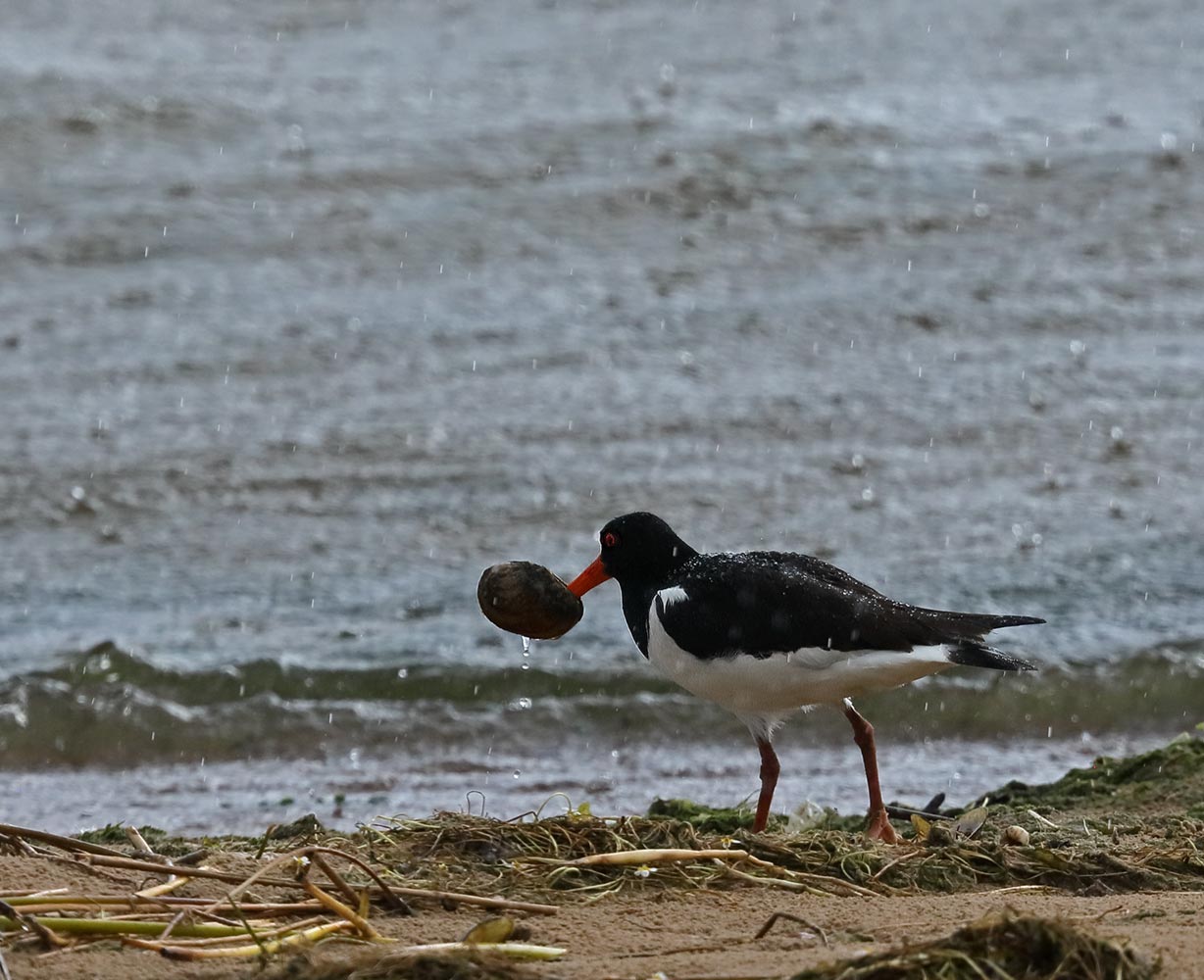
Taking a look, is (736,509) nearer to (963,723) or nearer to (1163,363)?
(963,723)

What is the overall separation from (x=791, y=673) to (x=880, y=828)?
20.3 inches

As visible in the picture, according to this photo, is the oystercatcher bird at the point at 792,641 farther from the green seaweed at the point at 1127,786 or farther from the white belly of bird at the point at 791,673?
the green seaweed at the point at 1127,786

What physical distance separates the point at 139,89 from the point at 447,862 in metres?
12.8

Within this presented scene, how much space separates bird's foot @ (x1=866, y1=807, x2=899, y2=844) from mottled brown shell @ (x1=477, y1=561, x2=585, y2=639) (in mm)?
1064

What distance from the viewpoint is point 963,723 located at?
663cm

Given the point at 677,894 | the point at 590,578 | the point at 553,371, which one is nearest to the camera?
the point at 677,894

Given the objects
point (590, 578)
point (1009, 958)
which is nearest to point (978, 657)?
point (590, 578)

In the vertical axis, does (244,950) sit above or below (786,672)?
below

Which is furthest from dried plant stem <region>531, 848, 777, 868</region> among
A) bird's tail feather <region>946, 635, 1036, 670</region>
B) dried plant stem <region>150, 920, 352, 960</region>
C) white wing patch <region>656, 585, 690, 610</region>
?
white wing patch <region>656, 585, 690, 610</region>

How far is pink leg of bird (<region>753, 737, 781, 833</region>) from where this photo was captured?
15.6 feet

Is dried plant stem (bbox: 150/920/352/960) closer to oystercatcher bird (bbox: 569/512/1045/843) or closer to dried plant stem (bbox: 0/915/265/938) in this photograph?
dried plant stem (bbox: 0/915/265/938)

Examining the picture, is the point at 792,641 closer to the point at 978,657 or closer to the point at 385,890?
the point at 978,657

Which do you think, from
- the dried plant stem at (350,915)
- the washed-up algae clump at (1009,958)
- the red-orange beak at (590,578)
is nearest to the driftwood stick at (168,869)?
the dried plant stem at (350,915)

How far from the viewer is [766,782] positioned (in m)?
5.04
